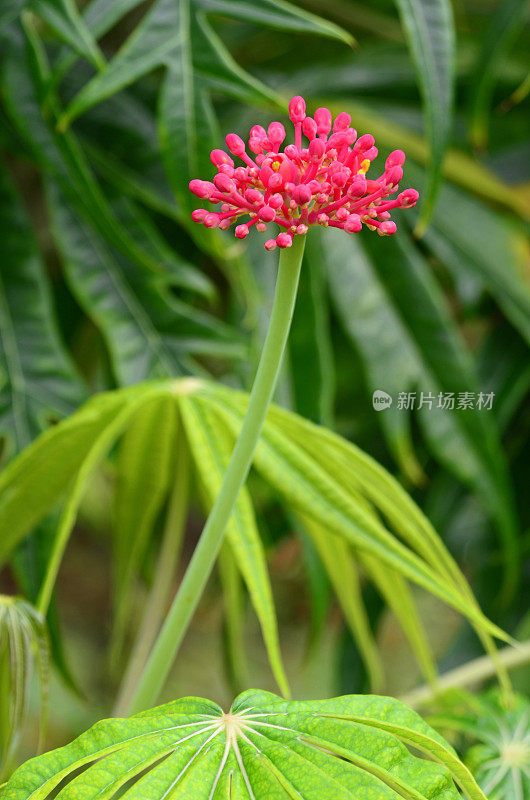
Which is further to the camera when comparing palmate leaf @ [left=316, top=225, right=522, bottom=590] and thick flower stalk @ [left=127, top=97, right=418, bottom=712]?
palmate leaf @ [left=316, top=225, right=522, bottom=590]

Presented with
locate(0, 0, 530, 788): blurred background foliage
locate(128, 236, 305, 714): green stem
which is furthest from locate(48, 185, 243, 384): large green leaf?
locate(128, 236, 305, 714): green stem

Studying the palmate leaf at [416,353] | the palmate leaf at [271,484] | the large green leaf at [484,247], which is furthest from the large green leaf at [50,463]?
the large green leaf at [484,247]

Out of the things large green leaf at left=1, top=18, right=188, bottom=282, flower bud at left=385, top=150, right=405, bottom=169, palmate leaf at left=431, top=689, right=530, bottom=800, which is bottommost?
palmate leaf at left=431, top=689, right=530, bottom=800

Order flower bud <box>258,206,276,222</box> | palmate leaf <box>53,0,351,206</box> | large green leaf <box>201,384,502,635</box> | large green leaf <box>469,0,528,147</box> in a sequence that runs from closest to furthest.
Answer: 1. flower bud <box>258,206,276,222</box>
2. large green leaf <box>201,384,502,635</box>
3. palmate leaf <box>53,0,351,206</box>
4. large green leaf <box>469,0,528,147</box>

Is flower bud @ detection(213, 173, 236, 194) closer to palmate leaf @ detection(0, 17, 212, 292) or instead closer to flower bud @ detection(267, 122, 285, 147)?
flower bud @ detection(267, 122, 285, 147)

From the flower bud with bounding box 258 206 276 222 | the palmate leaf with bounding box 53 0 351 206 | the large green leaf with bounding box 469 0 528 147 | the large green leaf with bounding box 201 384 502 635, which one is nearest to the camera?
the flower bud with bounding box 258 206 276 222

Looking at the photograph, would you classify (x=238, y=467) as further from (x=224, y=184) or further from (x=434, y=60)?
(x=434, y=60)

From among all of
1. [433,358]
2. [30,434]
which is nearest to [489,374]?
[433,358]

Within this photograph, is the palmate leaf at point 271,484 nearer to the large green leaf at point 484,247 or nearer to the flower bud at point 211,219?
the flower bud at point 211,219
